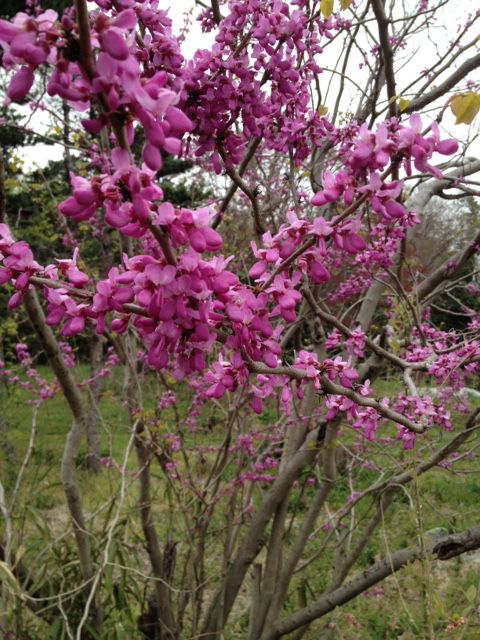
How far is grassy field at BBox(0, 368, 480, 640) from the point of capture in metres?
3.20

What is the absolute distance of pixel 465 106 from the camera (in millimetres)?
1090

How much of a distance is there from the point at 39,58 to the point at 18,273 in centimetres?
50

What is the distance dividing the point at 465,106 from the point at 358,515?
5.29 metres

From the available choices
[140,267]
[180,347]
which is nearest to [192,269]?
[140,267]

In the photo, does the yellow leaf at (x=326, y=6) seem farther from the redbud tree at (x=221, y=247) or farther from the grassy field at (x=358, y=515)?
the grassy field at (x=358, y=515)

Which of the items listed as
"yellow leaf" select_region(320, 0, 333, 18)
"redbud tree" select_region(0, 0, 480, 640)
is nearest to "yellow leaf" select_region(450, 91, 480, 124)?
"redbud tree" select_region(0, 0, 480, 640)

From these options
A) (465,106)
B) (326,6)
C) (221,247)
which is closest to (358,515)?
(221,247)

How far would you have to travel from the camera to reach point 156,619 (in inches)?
139

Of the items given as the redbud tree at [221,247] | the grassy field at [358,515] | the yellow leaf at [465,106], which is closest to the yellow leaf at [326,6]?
the redbud tree at [221,247]

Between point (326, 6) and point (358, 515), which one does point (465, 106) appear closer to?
point (326, 6)

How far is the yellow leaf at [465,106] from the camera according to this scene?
1086mm

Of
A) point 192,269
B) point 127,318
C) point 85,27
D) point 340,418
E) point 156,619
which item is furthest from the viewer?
point 156,619

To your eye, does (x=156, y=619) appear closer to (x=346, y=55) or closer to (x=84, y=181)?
(x=84, y=181)

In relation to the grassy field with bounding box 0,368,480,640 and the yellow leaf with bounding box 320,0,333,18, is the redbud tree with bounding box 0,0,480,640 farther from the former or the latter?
the grassy field with bounding box 0,368,480,640
